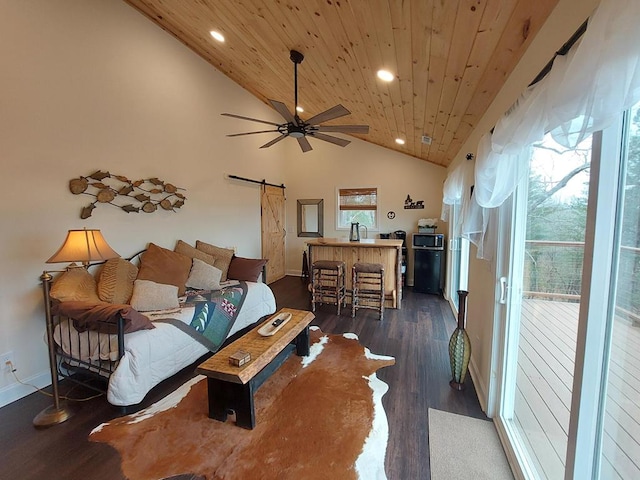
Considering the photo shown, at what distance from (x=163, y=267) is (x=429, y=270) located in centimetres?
437

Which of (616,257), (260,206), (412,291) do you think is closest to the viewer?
(616,257)

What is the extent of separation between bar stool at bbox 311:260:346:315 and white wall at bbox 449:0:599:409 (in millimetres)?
1798

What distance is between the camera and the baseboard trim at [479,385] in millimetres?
2164

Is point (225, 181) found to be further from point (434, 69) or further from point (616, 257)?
point (616, 257)

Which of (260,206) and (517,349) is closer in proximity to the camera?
(517,349)

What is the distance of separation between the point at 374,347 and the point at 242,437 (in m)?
1.70

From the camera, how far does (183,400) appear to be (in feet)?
7.48

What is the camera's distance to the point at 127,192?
3227 millimetres

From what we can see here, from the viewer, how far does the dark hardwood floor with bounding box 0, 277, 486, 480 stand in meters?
1.68

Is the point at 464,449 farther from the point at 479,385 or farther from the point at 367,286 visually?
the point at 367,286

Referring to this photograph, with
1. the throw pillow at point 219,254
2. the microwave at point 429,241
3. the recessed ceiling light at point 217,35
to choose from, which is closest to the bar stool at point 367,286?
the microwave at point 429,241

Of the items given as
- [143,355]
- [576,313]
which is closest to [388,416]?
[576,313]

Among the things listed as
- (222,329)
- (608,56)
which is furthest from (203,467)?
(608,56)

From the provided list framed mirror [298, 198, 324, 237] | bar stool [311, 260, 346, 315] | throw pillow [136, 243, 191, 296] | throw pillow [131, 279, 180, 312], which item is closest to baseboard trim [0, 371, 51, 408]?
throw pillow [131, 279, 180, 312]
